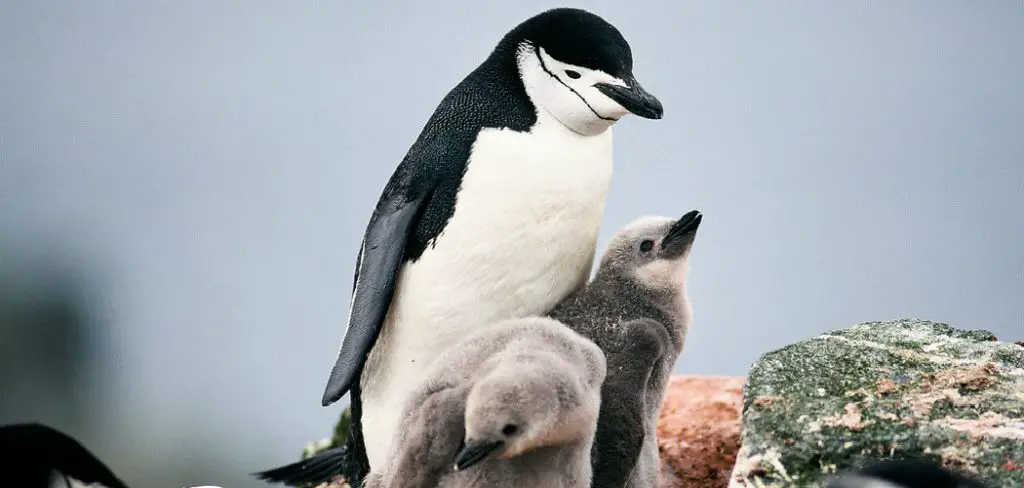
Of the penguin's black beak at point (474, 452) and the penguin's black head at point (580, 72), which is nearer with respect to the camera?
the penguin's black beak at point (474, 452)

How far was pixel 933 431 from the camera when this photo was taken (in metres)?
3.14

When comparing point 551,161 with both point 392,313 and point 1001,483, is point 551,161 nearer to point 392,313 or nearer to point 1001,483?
point 392,313

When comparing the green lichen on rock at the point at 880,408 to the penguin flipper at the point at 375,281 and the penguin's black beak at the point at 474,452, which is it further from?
the penguin flipper at the point at 375,281

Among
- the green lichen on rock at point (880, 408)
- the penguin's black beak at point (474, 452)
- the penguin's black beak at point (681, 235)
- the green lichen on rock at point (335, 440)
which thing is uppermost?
the penguin's black beak at point (681, 235)

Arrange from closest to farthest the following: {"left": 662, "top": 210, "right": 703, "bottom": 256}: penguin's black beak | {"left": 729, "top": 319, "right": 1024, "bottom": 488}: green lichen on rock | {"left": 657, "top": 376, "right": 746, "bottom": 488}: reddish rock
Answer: {"left": 729, "top": 319, "right": 1024, "bottom": 488}: green lichen on rock
{"left": 662, "top": 210, "right": 703, "bottom": 256}: penguin's black beak
{"left": 657, "top": 376, "right": 746, "bottom": 488}: reddish rock

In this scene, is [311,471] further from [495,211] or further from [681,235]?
[681,235]

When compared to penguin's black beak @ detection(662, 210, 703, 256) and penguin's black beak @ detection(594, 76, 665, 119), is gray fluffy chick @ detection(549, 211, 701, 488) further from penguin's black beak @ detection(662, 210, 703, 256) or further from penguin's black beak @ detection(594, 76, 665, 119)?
penguin's black beak @ detection(594, 76, 665, 119)

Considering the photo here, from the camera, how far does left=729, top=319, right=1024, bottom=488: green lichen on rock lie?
10.1 feet

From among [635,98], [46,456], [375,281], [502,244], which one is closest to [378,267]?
[375,281]

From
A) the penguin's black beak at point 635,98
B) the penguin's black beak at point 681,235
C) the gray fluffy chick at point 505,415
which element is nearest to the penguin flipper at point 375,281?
the gray fluffy chick at point 505,415

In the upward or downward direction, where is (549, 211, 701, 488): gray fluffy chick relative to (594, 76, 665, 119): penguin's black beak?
downward

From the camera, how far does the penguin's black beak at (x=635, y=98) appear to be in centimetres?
337

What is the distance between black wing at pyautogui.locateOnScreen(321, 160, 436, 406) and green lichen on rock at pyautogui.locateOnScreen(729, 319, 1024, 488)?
3.52 feet

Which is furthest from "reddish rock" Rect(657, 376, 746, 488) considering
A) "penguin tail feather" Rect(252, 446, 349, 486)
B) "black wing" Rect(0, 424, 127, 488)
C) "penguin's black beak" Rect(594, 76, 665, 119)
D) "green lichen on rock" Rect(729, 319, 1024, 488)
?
"black wing" Rect(0, 424, 127, 488)
